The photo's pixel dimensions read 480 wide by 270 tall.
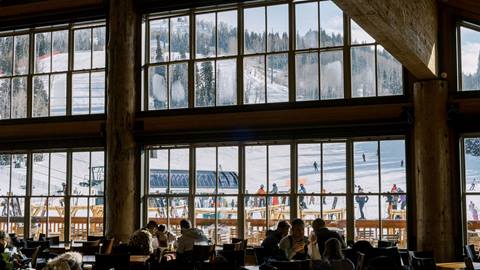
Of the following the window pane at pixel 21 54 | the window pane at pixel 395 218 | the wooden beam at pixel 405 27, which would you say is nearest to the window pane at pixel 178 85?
the window pane at pixel 21 54

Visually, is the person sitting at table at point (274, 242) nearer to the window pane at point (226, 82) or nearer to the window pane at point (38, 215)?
the window pane at point (226, 82)

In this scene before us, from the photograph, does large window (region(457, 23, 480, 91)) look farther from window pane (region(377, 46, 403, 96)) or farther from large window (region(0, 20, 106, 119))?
large window (region(0, 20, 106, 119))

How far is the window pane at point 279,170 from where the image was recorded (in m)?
13.7

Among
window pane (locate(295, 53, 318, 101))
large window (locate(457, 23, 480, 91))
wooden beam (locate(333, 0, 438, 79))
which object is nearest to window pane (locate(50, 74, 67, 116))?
window pane (locate(295, 53, 318, 101))

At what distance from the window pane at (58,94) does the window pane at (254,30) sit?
4400 millimetres

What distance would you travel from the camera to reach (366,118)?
13.0 meters

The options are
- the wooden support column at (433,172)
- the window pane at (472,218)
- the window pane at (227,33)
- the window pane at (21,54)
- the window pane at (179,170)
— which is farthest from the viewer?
the window pane at (21,54)

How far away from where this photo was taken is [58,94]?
16047 mm

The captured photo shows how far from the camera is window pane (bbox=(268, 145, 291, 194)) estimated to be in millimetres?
13727

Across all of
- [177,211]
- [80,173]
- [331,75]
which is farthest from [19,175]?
[331,75]

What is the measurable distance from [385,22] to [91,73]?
9.52 metres

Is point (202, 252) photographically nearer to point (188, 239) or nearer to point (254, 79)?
point (188, 239)

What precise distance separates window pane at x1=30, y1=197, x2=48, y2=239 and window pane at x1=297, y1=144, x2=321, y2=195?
5.96m

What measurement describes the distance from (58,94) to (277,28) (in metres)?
5.28
